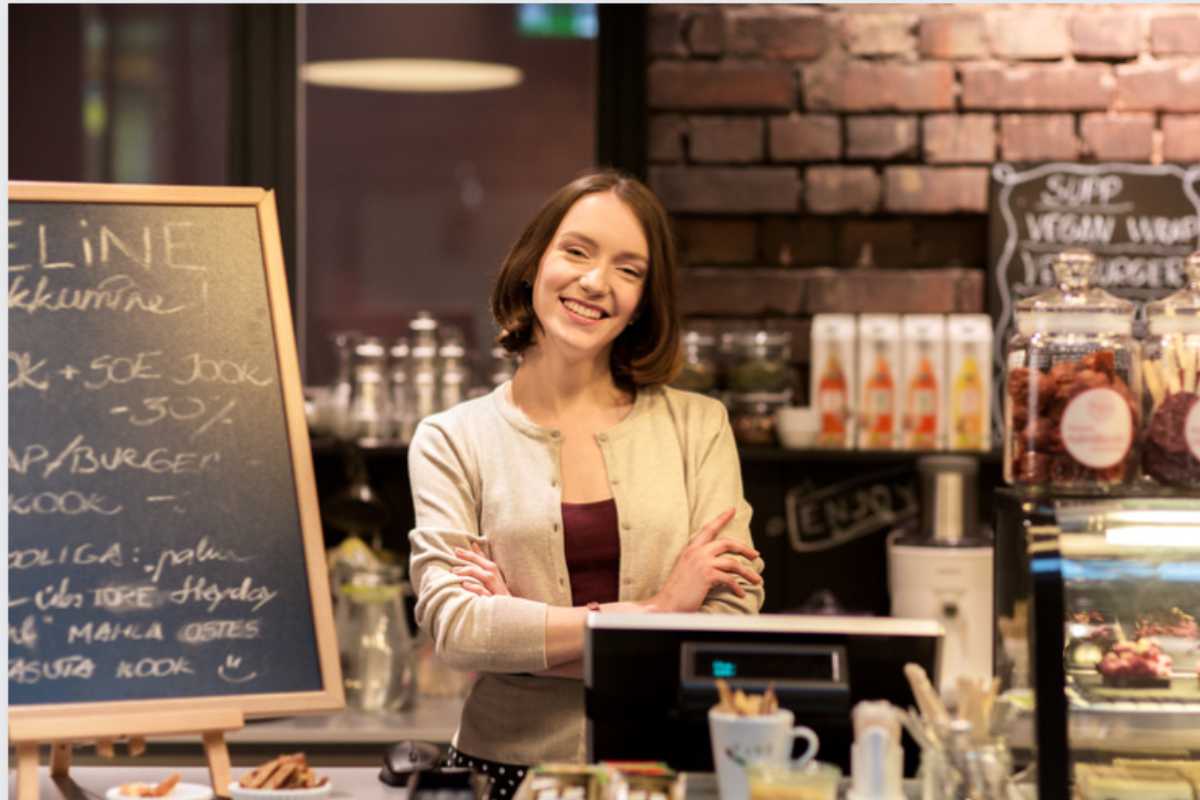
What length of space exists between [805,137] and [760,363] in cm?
60

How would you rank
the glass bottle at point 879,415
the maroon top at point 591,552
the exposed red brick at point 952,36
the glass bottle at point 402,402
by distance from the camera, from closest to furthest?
the maroon top at point 591,552 < the glass bottle at point 879,415 < the glass bottle at point 402,402 < the exposed red brick at point 952,36

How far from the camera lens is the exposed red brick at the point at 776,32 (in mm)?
3957

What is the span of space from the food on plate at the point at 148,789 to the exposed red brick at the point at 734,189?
214 cm

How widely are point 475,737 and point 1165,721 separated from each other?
3.11ft

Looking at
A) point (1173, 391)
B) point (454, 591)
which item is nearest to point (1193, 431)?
point (1173, 391)

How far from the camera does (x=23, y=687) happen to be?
2311mm

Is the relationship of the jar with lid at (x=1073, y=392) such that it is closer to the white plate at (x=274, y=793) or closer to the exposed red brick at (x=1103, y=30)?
the white plate at (x=274, y=793)

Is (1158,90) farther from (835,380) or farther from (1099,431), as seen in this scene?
(1099,431)

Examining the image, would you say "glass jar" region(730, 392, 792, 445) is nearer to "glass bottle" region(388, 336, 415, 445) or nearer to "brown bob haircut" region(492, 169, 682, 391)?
"glass bottle" region(388, 336, 415, 445)

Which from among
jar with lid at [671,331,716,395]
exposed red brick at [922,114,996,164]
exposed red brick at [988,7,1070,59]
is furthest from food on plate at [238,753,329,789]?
exposed red brick at [988,7,1070,59]

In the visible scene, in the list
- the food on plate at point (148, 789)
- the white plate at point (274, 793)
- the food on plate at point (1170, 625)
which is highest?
the food on plate at point (1170, 625)

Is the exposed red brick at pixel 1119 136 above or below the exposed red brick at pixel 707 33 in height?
below

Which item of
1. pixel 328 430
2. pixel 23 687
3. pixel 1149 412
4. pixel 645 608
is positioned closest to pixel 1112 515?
pixel 1149 412

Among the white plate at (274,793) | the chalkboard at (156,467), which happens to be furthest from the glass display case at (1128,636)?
the chalkboard at (156,467)
